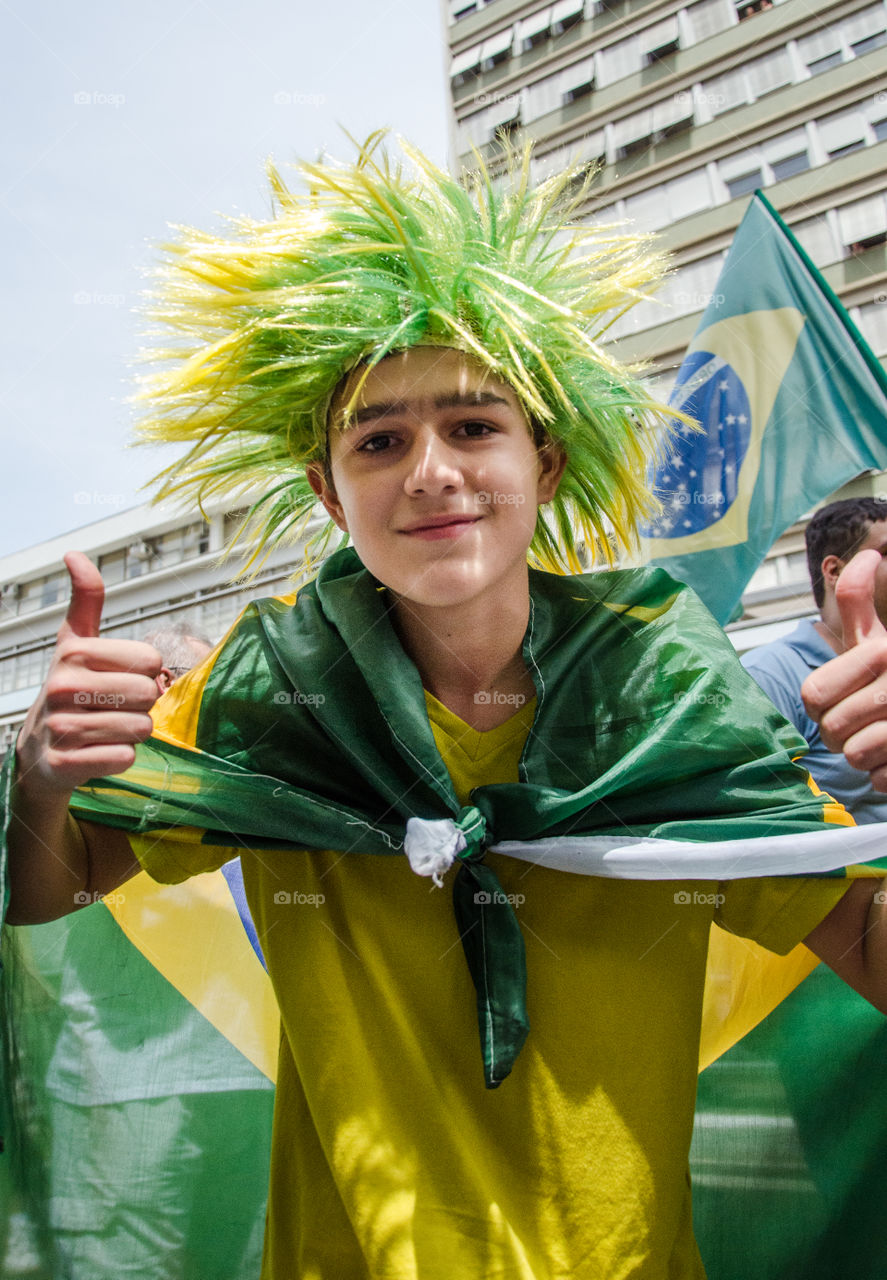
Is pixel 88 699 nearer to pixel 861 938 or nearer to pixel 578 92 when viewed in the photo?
pixel 861 938

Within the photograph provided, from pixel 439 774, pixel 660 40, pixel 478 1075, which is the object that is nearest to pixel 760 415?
pixel 439 774

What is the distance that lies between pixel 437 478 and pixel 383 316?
34 centimetres

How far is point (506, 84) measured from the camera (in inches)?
851

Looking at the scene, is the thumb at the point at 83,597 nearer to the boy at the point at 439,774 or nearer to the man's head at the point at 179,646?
the boy at the point at 439,774

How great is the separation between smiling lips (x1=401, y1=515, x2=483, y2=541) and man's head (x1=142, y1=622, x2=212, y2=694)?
7.32 ft

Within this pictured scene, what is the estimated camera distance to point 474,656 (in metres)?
1.65

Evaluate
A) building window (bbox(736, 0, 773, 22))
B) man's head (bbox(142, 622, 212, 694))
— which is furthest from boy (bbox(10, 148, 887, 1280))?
building window (bbox(736, 0, 773, 22))

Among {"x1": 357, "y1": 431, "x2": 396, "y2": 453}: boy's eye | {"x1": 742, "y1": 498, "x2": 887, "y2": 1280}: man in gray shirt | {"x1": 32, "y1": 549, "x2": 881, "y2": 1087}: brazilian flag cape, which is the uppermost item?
{"x1": 357, "y1": 431, "x2": 396, "y2": 453}: boy's eye

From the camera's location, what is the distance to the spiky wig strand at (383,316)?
161cm

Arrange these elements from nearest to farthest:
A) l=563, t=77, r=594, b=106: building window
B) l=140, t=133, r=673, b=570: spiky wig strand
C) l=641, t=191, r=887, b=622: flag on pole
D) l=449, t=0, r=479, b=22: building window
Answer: l=140, t=133, r=673, b=570: spiky wig strand → l=641, t=191, r=887, b=622: flag on pole → l=563, t=77, r=594, b=106: building window → l=449, t=0, r=479, b=22: building window

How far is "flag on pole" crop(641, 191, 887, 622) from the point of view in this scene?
14.4ft

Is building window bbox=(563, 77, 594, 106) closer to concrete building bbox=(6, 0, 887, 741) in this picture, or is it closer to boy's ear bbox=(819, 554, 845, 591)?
concrete building bbox=(6, 0, 887, 741)

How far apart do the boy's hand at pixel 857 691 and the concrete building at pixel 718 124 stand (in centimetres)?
1308

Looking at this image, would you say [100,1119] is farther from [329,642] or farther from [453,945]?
[329,642]
